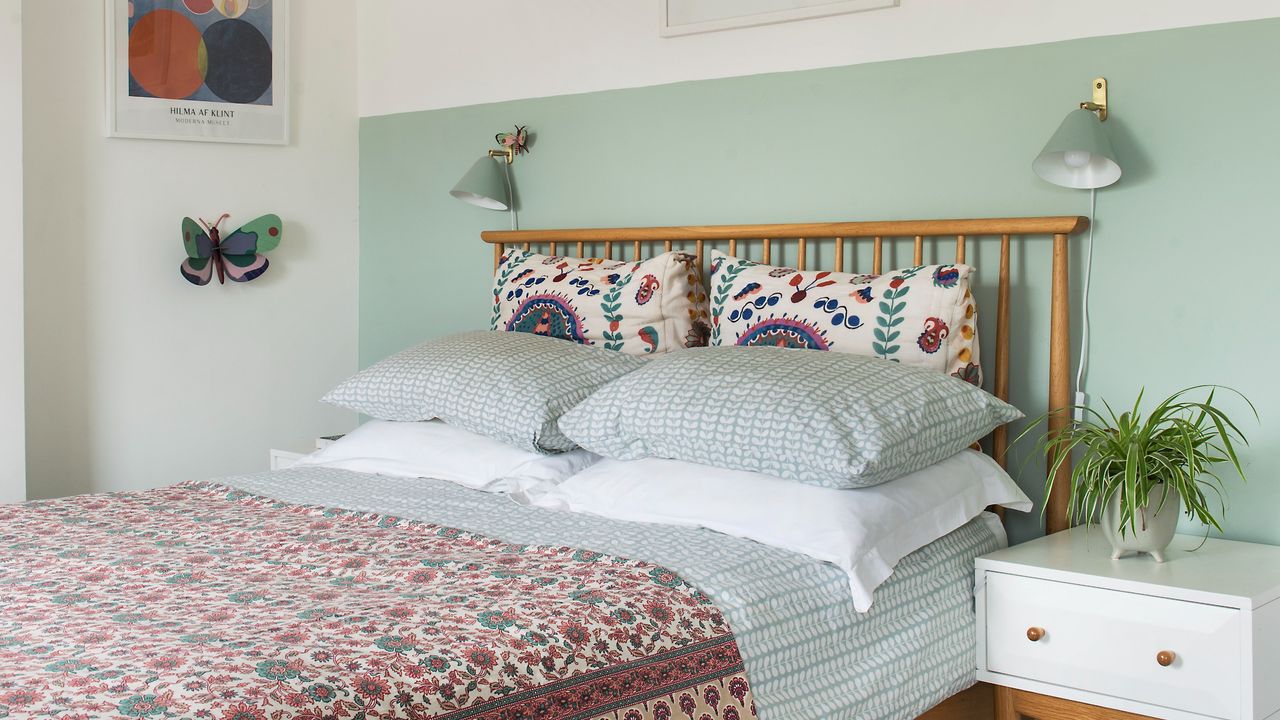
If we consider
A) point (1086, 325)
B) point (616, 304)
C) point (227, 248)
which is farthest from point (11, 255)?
point (1086, 325)

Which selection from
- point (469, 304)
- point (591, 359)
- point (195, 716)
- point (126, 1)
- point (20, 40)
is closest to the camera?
point (195, 716)

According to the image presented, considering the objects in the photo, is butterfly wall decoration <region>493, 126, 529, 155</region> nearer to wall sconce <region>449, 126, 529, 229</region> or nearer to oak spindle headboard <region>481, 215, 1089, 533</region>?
wall sconce <region>449, 126, 529, 229</region>

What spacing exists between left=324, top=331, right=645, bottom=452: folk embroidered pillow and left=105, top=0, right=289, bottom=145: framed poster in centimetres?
102

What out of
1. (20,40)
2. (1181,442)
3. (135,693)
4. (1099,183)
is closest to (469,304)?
(20,40)

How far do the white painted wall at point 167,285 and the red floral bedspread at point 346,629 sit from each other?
3.79 ft

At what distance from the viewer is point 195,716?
1.06m

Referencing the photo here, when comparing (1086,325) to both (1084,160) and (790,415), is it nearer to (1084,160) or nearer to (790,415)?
(1084,160)

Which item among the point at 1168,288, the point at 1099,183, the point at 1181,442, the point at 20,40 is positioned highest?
the point at 20,40

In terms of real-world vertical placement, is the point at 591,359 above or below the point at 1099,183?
below

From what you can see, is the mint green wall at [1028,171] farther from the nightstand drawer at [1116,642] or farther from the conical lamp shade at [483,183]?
the nightstand drawer at [1116,642]

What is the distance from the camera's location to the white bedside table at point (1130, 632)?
1712 mm

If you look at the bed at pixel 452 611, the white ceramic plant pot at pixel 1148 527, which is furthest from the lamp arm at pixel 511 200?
the white ceramic plant pot at pixel 1148 527

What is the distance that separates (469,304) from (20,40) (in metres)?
1.27

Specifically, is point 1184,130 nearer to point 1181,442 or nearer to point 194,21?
point 1181,442
